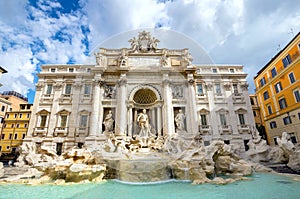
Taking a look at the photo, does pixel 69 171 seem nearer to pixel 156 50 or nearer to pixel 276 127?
pixel 156 50

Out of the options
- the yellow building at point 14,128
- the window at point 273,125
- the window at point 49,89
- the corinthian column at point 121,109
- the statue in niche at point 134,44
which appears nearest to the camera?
the corinthian column at point 121,109

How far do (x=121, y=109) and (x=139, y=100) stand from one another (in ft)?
9.62

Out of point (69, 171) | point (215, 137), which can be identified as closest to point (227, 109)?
point (215, 137)

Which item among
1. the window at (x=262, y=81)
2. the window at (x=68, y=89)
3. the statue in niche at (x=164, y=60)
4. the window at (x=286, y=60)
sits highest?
the statue in niche at (x=164, y=60)

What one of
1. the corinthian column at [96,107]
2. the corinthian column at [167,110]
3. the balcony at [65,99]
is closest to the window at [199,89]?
the corinthian column at [167,110]

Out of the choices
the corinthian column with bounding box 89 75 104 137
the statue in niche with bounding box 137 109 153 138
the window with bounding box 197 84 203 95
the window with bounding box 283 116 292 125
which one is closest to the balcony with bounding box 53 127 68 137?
the corinthian column with bounding box 89 75 104 137

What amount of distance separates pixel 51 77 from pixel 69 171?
15.4 meters

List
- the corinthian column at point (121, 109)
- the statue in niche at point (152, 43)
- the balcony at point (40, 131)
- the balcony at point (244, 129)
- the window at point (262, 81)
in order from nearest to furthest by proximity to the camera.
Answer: the corinthian column at point (121, 109)
the balcony at point (40, 131)
the balcony at point (244, 129)
the statue in niche at point (152, 43)
the window at point (262, 81)

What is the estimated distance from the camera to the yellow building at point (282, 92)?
17.3 meters

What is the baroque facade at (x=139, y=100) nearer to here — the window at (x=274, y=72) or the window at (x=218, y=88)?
the window at (x=218, y=88)

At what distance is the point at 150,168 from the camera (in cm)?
880

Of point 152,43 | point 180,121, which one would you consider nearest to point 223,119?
point 180,121

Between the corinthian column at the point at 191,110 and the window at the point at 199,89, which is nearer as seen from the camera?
the corinthian column at the point at 191,110

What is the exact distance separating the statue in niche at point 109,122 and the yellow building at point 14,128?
21.6 metres
